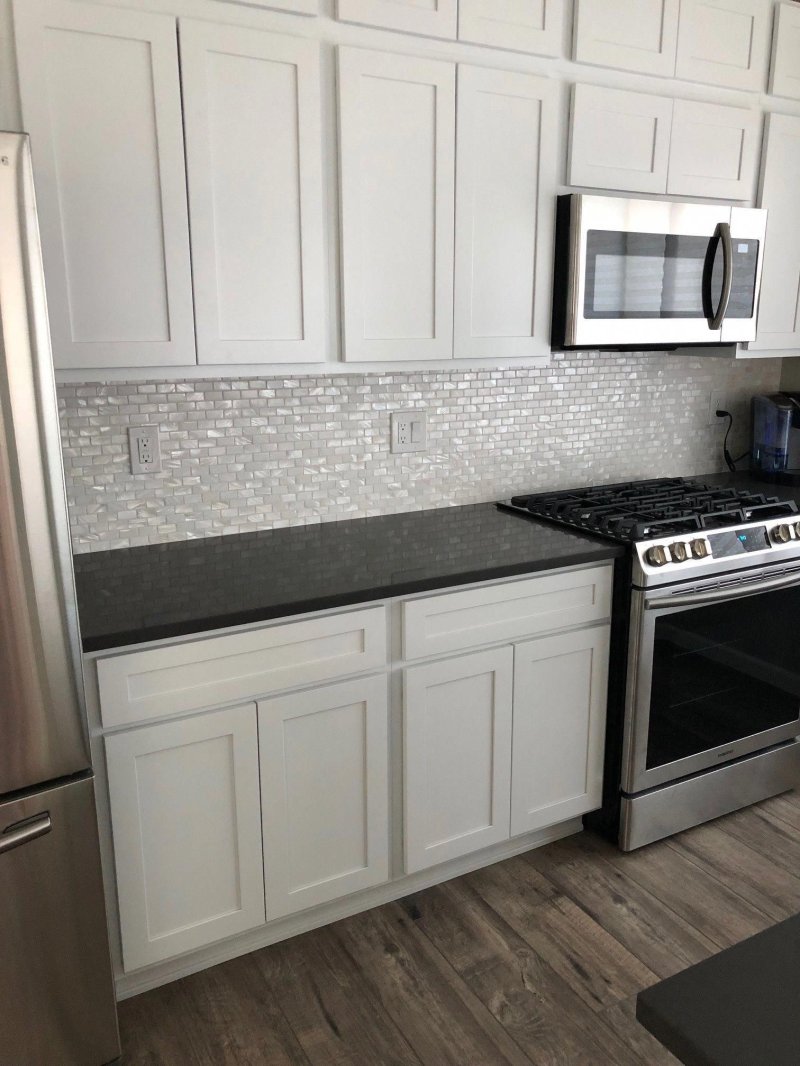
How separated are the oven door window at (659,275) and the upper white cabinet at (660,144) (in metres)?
0.17

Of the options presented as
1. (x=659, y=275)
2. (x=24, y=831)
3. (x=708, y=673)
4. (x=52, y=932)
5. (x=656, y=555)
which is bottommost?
(x=52, y=932)

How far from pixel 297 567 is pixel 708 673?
4.18 feet

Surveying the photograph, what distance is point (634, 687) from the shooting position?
2.40 meters

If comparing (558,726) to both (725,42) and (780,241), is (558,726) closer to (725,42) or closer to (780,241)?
(780,241)

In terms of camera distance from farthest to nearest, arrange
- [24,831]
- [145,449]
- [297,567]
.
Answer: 1. [145,449]
2. [297,567]
3. [24,831]

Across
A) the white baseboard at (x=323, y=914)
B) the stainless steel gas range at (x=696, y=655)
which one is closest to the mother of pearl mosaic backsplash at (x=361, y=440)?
the stainless steel gas range at (x=696, y=655)

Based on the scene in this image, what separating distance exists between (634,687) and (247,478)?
1.24 m

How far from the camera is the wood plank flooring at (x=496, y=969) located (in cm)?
186

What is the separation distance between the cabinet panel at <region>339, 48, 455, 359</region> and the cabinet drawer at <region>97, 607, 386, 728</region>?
74 centimetres

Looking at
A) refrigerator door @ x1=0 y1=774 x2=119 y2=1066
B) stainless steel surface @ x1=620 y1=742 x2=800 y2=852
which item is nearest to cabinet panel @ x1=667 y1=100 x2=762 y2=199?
stainless steel surface @ x1=620 y1=742 x2=800 y2=852

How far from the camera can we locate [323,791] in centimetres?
207

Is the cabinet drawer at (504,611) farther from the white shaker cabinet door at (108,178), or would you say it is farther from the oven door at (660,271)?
the white shaker cabinet door at (108,178)

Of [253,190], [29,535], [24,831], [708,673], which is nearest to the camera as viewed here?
[29,535]

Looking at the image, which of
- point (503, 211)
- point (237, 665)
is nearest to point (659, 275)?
point (503, 211)
